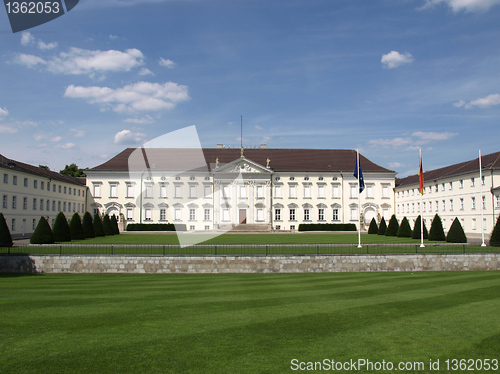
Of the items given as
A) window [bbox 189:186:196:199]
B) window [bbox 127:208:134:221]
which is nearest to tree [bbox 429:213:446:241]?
window [bbox 189:186:196:199]

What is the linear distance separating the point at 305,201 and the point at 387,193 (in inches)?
538

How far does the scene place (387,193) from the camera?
219 feet

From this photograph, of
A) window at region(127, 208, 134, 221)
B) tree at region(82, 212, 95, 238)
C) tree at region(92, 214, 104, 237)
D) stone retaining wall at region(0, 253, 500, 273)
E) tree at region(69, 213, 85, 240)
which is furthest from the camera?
window at region(127, 208, 134, 221)

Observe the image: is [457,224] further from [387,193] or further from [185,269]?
[387,193]

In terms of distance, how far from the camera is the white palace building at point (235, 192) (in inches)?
2527

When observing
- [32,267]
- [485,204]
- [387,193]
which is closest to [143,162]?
[387,193]

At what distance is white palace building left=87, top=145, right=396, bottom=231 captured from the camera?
64.2 metres

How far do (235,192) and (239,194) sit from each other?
0.71 meters

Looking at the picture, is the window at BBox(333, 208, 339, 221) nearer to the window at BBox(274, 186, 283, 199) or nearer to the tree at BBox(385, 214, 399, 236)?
the window at BBox(274, 186, 283, 199)

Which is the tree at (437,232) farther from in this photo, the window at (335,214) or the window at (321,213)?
the window at (321,213)

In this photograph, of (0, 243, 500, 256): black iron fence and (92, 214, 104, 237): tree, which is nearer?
(0, 243, 500, 256): black iron fence

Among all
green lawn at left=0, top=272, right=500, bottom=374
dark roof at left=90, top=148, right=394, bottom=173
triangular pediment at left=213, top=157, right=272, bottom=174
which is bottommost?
green lawn at left=0, top=272, right=500, bottom=374

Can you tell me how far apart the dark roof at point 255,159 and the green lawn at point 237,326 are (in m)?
50.7

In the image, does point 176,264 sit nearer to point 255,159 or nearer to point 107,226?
point 107,226
